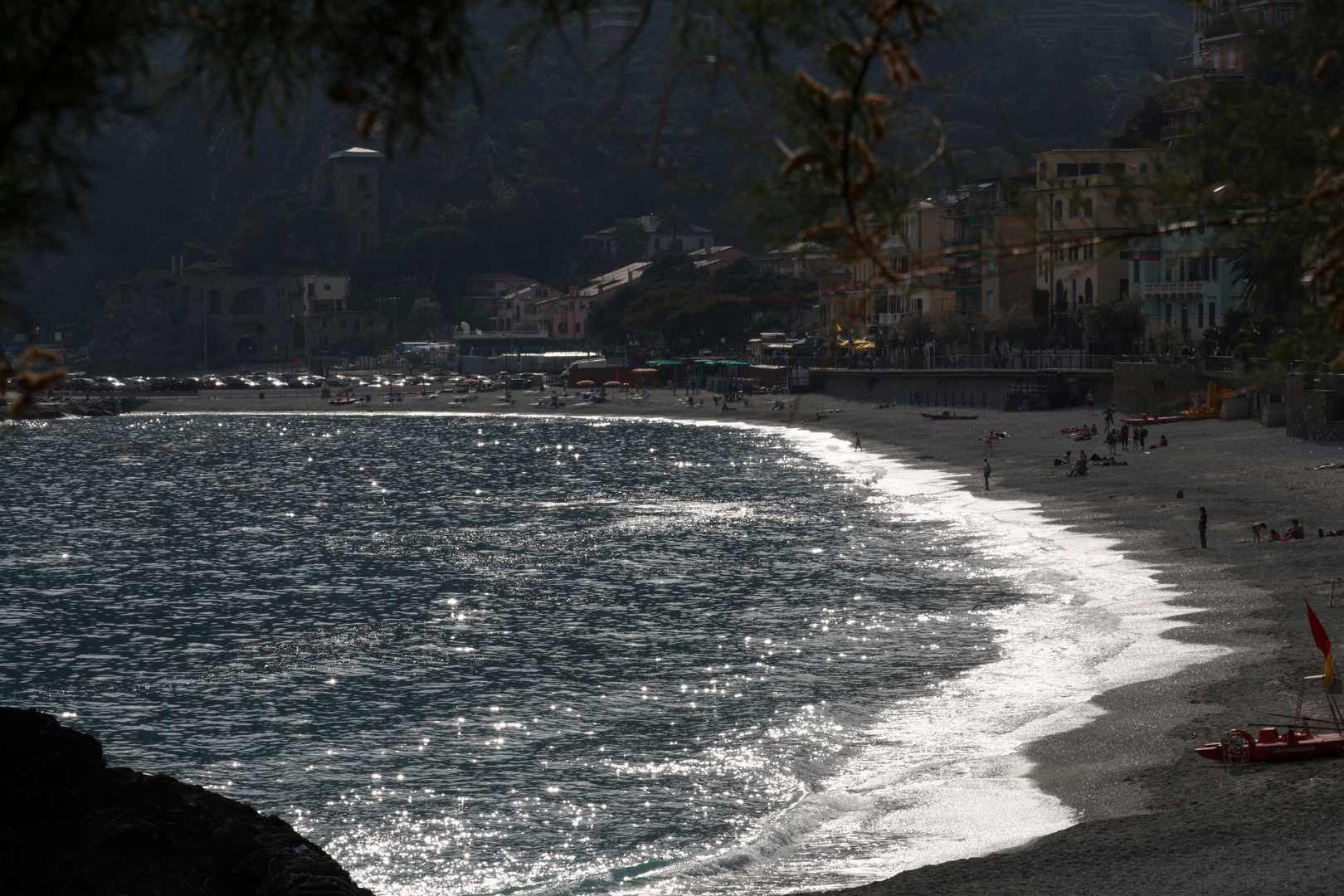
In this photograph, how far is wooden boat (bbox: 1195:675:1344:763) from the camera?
1892 centimetres

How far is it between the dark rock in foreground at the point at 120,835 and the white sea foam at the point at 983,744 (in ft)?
18.7

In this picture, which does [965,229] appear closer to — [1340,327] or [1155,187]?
[1155,187]

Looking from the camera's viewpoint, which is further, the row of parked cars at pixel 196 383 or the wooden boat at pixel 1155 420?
the row of parked cars at pixel 196 383

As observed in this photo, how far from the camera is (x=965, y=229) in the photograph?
5289 millimetres

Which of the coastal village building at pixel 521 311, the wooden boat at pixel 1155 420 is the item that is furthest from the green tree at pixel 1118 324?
the coastal village building at pixel 521 311

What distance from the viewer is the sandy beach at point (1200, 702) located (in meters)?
16.1

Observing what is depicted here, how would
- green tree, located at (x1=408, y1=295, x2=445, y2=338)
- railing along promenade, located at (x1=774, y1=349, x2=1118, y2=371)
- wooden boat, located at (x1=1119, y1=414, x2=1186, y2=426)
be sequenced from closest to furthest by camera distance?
wooden boat, located at (x1=1119, y1=414, x2=1186, y2=426) < railing along promenade, located at (x1=774, y1=349, x2=1118, y2=371) < green tree, located at (x1=408, y1=295, x2=445, y2=338)

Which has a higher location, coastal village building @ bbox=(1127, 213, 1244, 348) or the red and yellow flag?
coastal village building @ bbox=(1127, 213, 1244, 348)

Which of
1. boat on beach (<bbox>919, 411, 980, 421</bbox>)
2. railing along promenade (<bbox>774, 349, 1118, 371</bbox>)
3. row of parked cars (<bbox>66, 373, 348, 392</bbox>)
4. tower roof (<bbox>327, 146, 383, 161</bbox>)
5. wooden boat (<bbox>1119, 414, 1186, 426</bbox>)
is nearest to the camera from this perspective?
wooden boat (<bbox>1119, 414, 1186, 426</bbox>)

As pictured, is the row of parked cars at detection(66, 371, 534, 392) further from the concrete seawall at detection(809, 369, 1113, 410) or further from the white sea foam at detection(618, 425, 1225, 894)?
the white sea foam at detection(618, 425, 1225, 894)

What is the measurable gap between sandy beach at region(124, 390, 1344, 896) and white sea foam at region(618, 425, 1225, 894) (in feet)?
1.89

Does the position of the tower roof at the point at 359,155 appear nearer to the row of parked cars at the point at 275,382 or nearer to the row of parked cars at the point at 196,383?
the row of parked cars at the point at 275,382

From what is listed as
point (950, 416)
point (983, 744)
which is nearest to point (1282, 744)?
point (983, 744)

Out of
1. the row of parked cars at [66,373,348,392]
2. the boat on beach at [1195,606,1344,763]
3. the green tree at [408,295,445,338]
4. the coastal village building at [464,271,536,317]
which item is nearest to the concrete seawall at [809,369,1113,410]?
the boat on beach at [1195,606,1344,763]
